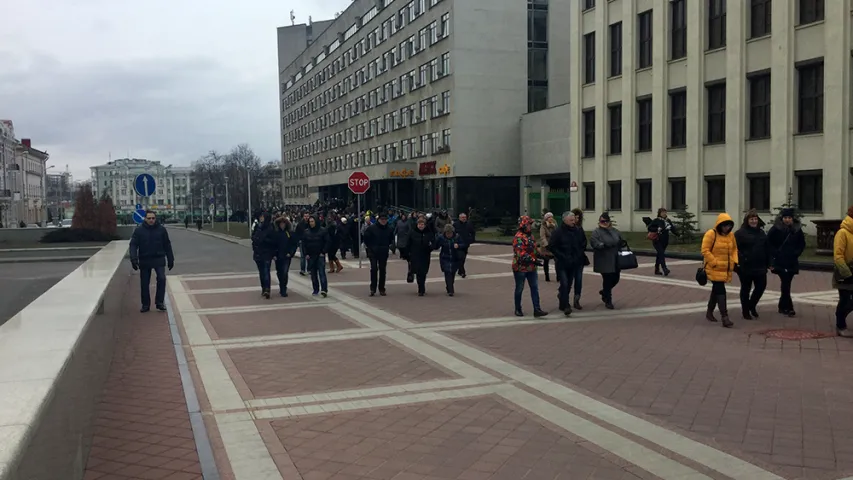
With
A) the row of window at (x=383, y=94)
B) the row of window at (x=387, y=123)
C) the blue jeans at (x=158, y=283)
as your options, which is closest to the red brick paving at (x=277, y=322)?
the blue jeans at (x=158, y=283)

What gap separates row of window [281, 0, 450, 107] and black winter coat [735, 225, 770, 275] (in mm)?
44383

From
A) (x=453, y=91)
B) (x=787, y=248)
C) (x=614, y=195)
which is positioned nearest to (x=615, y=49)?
(x=614, y=195)

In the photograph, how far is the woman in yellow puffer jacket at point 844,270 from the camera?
952cm

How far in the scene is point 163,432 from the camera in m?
6.06

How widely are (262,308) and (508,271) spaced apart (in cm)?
882

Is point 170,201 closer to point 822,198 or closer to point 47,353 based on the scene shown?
point 822,198

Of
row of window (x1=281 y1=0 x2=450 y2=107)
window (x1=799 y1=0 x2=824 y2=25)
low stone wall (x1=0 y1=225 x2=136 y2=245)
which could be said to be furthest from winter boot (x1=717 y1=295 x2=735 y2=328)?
row of window (x1=281 y1=0 x2=450 y2=107)

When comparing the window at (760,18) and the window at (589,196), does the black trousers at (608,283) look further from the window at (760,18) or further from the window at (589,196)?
the window at (589,196)

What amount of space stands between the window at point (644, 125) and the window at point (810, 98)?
8.24 m

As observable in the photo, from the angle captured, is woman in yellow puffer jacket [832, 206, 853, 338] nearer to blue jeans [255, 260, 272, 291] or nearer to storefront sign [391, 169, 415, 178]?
blue jeans [255, 260, 272, 291]

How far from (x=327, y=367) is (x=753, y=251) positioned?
6.68 metres

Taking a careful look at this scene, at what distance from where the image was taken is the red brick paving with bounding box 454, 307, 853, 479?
5661 millimetres

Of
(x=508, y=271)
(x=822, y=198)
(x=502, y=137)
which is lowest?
(x=508, y=271)

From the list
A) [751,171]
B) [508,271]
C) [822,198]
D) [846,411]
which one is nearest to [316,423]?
[846,411]
